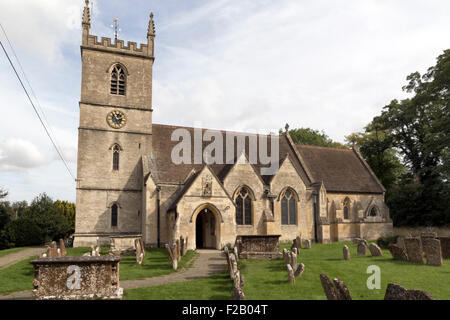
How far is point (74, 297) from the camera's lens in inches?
424

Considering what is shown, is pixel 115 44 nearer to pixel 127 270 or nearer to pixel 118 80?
pixel 118 80

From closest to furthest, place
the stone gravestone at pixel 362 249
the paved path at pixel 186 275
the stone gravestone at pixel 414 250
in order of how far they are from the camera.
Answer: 1. the paved path at pixel 186 275
2. the stone gravestone at pixel 414 250
3. the stone gravestone at pixel 362 249

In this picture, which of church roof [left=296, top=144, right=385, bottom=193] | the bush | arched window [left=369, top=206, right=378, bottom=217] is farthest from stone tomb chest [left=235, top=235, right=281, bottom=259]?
arched window [left=369, top=206, right=378, bottom=217]

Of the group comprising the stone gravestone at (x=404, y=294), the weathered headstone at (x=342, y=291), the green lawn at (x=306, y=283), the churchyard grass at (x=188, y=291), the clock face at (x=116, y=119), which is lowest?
the churchyard grass at (x=188, y=291)

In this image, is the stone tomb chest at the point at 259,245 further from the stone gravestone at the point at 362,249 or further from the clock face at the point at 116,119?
the clock face at the point at 116,119

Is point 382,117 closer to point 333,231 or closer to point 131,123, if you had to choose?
point 333,231

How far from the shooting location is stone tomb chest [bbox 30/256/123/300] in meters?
10.8

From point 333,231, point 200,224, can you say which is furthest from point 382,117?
point 200,224

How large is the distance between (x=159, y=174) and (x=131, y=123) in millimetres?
5032

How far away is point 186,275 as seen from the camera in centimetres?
1561

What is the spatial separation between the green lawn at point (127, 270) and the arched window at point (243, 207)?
269 inches

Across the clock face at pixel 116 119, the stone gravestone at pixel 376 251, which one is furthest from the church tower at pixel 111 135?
the stone gravestone at pixel 376 251

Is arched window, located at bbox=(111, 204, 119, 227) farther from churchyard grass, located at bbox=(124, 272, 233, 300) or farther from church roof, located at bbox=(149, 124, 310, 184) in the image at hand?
churchyard grass, located at bbox=(124, 272, 233, 300)
